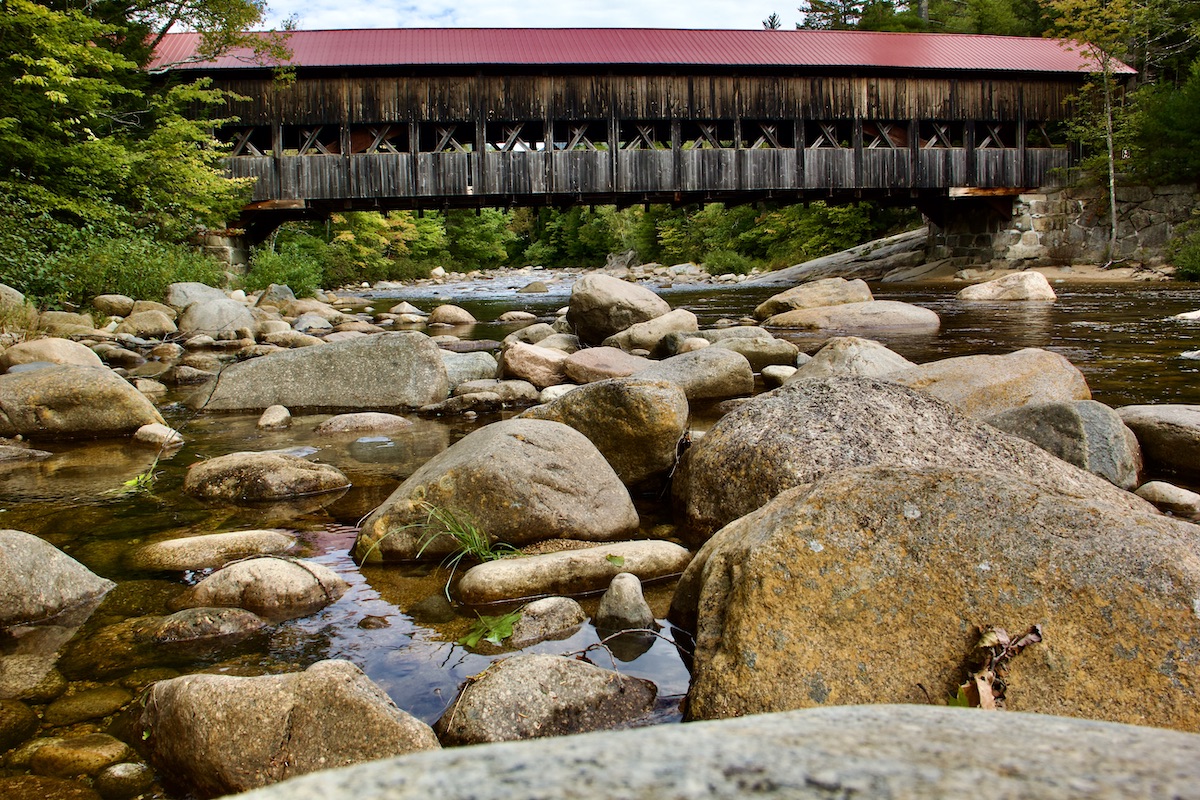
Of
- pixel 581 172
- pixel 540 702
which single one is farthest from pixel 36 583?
pixel 581 172

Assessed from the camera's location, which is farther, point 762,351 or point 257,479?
point 762,351

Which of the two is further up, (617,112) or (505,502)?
(617,112)

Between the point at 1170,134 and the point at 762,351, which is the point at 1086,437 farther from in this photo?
the point at 1170,134

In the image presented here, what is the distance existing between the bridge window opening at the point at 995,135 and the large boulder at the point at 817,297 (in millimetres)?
12259

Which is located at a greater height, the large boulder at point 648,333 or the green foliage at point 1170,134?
the green foliage at point 1170,134

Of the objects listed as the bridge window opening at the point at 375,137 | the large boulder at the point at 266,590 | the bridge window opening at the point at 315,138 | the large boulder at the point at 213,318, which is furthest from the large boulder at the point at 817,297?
the bridge window opening at the point at 315,138

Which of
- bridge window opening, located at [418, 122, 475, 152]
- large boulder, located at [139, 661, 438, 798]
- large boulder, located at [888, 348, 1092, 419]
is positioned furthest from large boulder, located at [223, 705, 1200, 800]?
bridge window opening, located at [418, 122, 475, 152]

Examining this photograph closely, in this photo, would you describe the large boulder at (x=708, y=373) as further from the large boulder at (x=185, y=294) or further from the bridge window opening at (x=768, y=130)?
the bridge window opening at (x=768, y=130)

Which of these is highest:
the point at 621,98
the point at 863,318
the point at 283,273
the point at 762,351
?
the point at 621,98

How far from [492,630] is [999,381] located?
3.88 meters

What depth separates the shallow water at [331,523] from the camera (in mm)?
2441

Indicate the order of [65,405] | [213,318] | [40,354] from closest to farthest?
[65,405], [40,354], [213,318]

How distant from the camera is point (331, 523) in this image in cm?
384

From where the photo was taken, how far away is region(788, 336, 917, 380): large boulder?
6.05 meters
